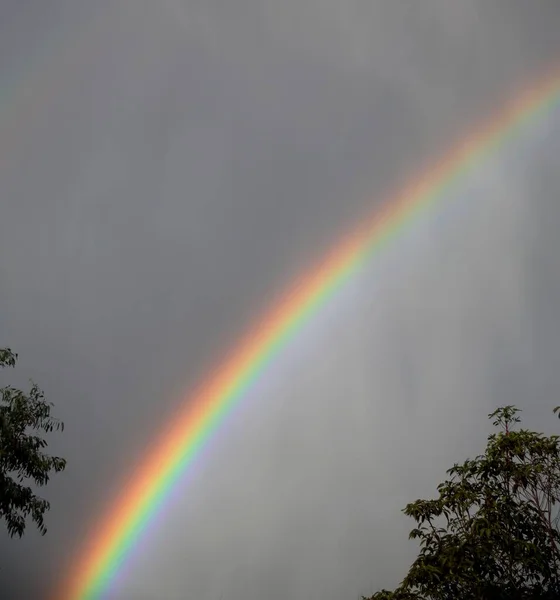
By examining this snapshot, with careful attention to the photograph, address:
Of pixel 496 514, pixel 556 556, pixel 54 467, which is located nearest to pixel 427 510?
pixel 496 514

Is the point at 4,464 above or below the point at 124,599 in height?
below

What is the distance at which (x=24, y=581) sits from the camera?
164875 millimetres

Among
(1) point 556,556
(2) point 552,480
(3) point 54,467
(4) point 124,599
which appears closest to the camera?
(1) point 556,556

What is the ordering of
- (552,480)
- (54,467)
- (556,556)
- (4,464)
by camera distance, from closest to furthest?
(556,556) → (552,480) → (4,464) → (54,467)

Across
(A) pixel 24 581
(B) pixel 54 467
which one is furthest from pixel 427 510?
(A) pixel 24 581

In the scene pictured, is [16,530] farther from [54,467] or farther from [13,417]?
[13,417]

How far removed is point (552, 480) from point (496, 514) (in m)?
1.28

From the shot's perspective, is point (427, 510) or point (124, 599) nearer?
point (427, 510)

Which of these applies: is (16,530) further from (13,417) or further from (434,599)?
(434,599)

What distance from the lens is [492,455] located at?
1142cm

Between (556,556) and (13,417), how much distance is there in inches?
453

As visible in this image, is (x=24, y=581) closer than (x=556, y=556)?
No

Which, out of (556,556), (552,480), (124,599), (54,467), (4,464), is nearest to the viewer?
(556,556)

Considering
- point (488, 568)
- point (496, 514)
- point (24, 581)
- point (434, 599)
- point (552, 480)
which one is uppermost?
point (24, 581)
